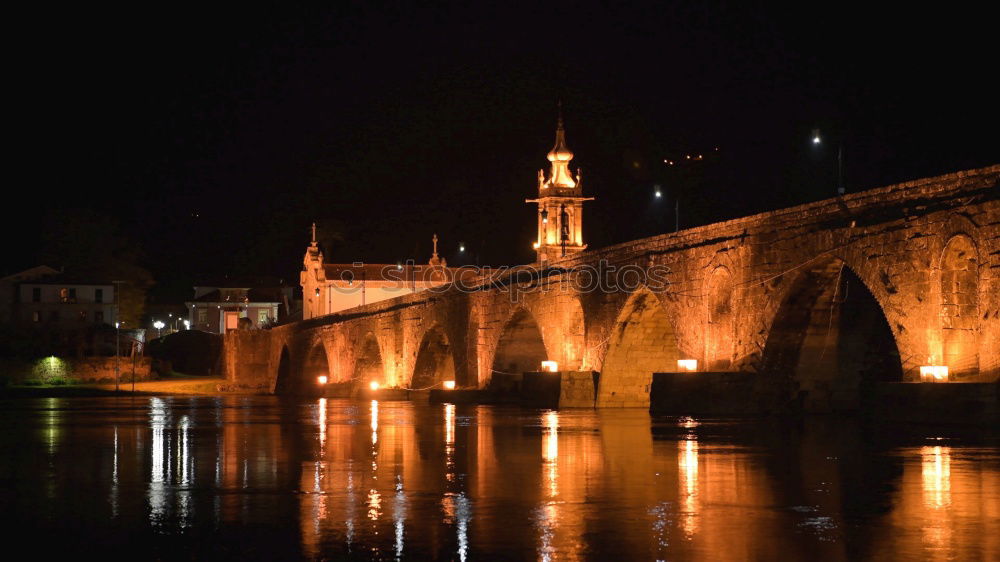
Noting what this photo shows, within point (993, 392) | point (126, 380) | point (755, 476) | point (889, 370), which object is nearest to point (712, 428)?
point (993, 392)

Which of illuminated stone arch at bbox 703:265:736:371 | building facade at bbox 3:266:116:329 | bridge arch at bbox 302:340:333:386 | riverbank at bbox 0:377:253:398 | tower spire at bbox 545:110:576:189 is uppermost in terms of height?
tower spire at bbox 545:110:576:189

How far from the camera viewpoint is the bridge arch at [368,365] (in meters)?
69.7

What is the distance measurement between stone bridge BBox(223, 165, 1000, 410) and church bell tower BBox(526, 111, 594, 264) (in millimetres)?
22770

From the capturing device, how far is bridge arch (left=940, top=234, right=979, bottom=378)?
23.0 metres

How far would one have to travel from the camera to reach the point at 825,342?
2992 cm

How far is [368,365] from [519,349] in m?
24.1

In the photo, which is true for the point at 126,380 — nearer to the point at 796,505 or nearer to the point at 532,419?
the point at 532,419

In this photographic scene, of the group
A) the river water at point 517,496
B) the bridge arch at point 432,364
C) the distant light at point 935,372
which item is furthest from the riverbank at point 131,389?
the distant light at point 935,372

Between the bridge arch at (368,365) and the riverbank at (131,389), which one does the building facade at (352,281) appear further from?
the bridge arch at (368,365)

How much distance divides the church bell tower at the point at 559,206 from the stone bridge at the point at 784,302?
896 inches

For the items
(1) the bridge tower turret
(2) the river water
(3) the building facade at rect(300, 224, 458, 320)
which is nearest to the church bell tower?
(3) the building facade at rect(300, 224, 458, 320)

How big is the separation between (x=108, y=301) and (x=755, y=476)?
102 meters

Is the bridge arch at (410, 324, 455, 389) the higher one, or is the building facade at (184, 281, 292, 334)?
the building facade at (184, 281, 292, 334)

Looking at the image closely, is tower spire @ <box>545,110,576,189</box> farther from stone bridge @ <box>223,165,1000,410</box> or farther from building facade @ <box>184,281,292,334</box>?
building facade @ <box>184,281,292,334</box>
